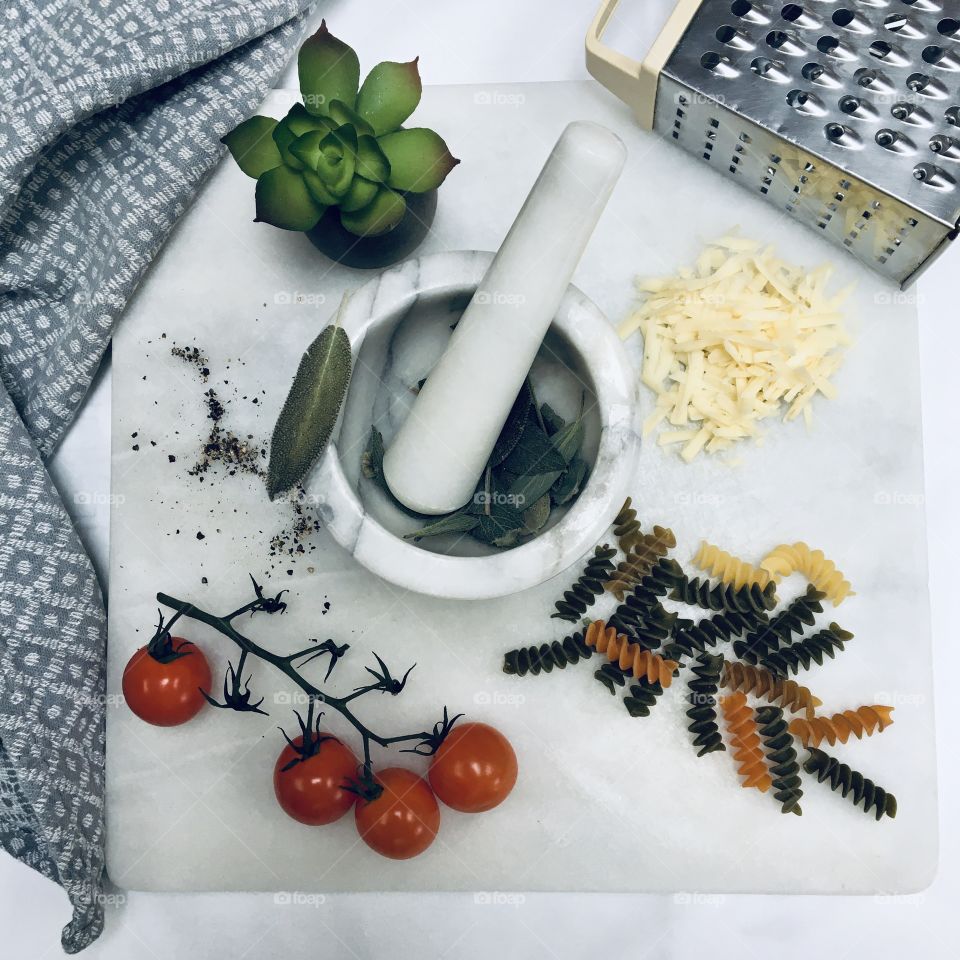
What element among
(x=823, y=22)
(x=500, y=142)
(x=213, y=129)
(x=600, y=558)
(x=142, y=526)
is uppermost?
(x=823, y=22)

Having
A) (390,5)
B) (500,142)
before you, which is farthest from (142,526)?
(390,5)

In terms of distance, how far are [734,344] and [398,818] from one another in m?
0.76

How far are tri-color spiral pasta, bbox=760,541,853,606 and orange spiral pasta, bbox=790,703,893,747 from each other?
0.49 feet

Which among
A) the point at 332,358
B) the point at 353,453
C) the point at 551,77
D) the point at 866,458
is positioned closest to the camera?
the point at 332,358

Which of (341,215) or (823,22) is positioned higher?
(823,22)

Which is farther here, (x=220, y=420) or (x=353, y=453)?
(x=220, y=420)

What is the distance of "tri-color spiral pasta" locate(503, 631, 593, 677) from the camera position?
134 centimetres

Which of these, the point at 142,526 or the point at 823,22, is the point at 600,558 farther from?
the point at 823,22

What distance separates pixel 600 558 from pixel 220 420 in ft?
1.87

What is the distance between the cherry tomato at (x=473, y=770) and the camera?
49.9 inches

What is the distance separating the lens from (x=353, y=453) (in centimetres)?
128

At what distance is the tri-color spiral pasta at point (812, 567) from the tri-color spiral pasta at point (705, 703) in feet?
0.48

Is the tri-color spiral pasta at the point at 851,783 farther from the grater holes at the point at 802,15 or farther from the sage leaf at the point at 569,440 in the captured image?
the grater holes at the point at 802,15

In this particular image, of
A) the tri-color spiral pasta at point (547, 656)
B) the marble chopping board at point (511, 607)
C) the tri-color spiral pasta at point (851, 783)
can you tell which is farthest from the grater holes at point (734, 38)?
the tri-color spiral pasta at point (851, 783)
